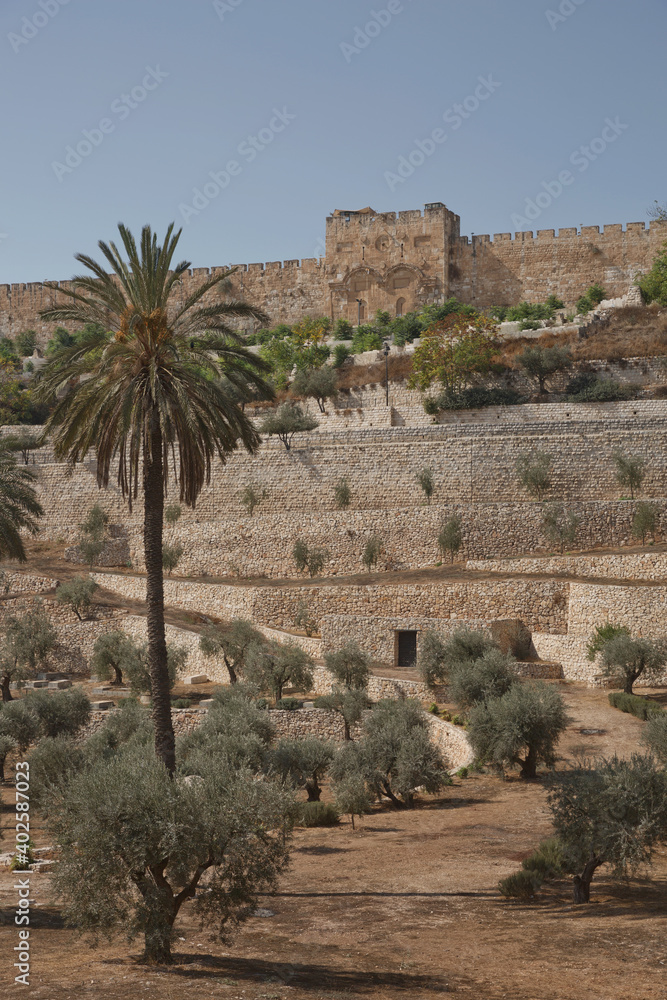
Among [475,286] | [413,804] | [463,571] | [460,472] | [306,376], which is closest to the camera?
[413,804]

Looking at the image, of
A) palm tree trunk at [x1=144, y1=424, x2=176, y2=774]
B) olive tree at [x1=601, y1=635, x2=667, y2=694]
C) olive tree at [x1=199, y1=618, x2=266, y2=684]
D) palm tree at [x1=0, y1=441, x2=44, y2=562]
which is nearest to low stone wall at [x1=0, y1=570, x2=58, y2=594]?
olive tree at [x1=199, y1=618, x2=266, y2=684]

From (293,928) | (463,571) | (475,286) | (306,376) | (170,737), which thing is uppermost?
(475,286)

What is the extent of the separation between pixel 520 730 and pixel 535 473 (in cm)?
1546

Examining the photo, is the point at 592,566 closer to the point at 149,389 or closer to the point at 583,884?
the point at 583,884

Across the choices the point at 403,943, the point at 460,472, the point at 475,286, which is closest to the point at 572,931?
the point at 403,943

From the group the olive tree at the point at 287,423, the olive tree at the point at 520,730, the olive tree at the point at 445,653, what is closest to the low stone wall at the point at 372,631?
the olive tree at the point at 445,653

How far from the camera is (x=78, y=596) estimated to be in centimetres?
2894

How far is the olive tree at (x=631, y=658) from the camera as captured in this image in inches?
830

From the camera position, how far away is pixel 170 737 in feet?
39.6

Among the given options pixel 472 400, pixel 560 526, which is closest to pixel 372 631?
pixel 560 526

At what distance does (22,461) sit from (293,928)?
1355 inches

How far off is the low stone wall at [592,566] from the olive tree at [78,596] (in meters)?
10.6

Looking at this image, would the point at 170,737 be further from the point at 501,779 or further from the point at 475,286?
the point at 475,286

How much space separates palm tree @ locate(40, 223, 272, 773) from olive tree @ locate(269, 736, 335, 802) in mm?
5586
